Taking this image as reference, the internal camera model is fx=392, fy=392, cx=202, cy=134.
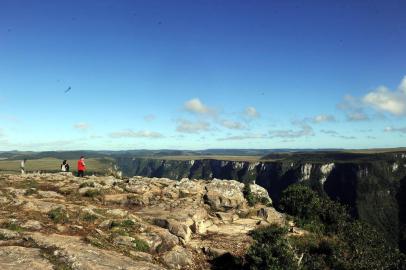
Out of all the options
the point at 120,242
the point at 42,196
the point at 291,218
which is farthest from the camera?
the point at 291,218

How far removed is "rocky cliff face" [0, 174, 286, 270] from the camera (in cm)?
2267

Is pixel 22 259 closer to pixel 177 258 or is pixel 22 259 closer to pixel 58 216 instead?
pixel 58 216

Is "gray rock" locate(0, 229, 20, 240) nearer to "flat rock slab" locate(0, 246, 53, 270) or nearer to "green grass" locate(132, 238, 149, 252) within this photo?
"flat rock slab" locate(0, 246, 53, 270)

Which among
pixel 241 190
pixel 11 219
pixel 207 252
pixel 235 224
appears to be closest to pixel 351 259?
pixel 235 224

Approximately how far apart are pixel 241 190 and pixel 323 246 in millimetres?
16433

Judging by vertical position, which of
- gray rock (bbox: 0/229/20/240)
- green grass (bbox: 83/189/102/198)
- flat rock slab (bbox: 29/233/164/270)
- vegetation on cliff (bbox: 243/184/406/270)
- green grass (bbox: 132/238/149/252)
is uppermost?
green grass (bbox: 83/189/102/198)

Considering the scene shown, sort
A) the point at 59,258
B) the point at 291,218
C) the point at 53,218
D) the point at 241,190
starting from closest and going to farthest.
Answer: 1. the point at 59,258
2. the point at 53,218
3. the point at 291,218
4. the point at 241,190

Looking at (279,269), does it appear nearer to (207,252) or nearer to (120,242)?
(207,252)

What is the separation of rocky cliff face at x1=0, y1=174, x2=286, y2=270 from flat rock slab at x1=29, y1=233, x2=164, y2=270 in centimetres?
5

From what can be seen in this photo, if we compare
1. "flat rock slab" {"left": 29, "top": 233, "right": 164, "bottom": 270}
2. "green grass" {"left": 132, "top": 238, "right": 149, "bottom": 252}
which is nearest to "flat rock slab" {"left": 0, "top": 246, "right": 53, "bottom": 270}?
"flat rock slab" {"left": 29, "top": 233, "right": 164, "bottom": 270}

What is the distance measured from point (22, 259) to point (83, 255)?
313 centimetres

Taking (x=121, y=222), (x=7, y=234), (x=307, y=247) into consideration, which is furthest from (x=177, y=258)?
(x=307, y=247)

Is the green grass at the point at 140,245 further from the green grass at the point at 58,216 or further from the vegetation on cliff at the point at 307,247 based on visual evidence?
the vegetation on cliff at the point at 307,247

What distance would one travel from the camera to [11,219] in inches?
1075
